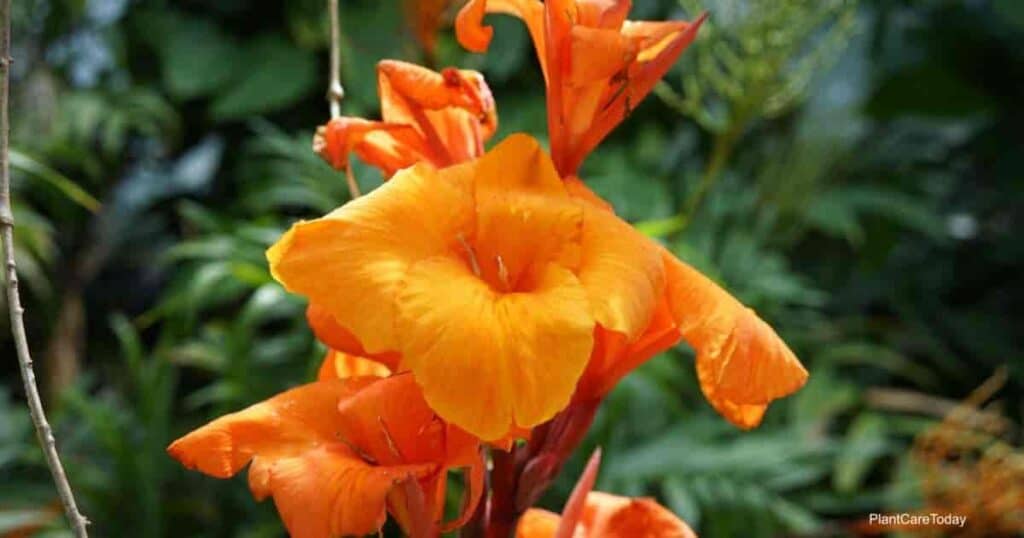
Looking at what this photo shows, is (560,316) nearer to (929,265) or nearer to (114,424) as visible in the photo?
(114,424)

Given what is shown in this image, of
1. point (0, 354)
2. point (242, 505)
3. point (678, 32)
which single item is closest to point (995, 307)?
point (242, 505)

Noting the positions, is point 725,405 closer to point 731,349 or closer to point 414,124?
point 731,349

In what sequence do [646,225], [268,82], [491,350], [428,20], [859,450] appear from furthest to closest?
[268,82] → [859,450] → [428,20] → [646,225] → [491,350]

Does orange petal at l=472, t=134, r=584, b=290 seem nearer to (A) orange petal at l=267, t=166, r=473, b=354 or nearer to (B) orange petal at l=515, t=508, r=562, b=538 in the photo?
(A) orange petal at l=267, t=166, r=473, b=354

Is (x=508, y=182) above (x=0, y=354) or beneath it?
above

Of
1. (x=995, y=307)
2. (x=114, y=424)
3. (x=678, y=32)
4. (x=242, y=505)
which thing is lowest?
(x=995, y=307)

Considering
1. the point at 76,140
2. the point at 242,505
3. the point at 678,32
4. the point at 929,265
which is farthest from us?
the point at 929,265

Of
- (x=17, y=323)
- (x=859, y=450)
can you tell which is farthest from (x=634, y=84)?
(x=859, y=450)

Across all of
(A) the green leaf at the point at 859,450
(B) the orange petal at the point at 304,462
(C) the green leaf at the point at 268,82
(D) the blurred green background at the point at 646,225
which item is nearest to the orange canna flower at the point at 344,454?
(B) the orange petal at the point at 304,462
